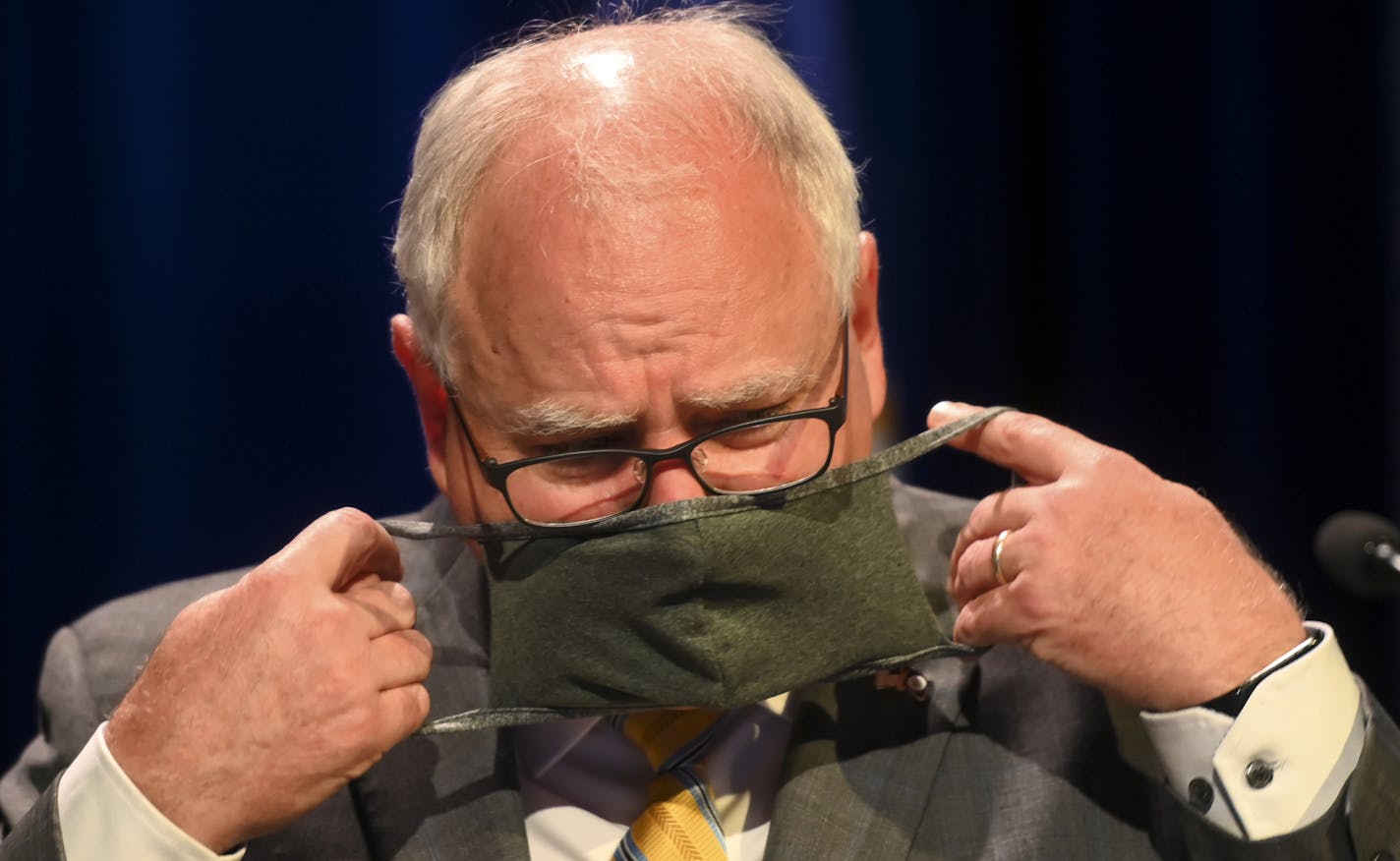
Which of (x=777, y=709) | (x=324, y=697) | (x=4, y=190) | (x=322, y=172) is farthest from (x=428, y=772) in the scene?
(x=4, y=190)

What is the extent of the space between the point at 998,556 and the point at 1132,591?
152 millimetres

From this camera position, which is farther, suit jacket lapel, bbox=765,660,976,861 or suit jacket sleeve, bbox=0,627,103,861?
suit jacket sleeve, bbox=0,627,103,861

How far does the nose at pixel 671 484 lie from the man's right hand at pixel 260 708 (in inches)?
14.8

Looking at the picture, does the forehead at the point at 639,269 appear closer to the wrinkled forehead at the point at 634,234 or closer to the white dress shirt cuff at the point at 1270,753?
the wrinkled forehead at the point at 634,234

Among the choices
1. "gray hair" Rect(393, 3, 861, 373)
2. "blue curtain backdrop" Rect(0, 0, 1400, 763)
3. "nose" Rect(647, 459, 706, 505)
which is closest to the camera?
"nose" Rect(647, 459, 706, 505)

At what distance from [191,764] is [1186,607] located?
1.13 m

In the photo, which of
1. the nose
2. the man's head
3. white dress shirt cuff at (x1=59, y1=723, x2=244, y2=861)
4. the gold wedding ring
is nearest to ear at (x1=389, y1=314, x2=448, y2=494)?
the man's head

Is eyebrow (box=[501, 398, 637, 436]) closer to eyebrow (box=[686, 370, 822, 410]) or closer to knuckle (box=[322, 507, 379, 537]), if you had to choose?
eyebrow (box=[686, 370, 822, 410])

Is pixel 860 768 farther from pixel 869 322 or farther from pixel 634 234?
pixel 634 234

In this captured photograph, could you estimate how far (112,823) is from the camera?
5.10 feet

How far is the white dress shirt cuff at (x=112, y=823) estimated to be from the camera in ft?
5.07

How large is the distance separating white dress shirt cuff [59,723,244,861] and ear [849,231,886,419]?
1.00m

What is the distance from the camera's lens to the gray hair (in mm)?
1768

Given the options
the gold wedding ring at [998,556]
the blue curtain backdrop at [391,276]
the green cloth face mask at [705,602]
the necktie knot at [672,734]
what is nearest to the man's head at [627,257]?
the green cloth face mask at [705,602]
